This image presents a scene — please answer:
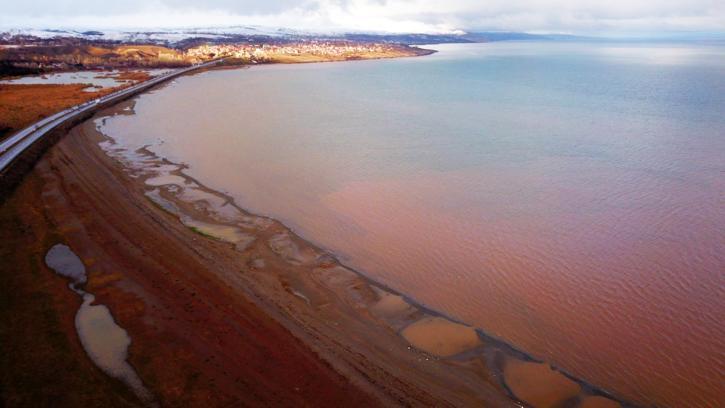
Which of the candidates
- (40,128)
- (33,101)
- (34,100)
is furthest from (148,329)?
(34,100)

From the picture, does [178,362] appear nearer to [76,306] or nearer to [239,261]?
[76,306]

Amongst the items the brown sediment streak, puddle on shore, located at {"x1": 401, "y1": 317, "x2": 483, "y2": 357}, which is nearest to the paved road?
the brown sediment streak

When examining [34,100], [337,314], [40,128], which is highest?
[34,100]

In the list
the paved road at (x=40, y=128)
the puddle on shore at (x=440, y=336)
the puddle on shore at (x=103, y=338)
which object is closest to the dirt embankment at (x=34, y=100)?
the paved road at (x=40, y=128)

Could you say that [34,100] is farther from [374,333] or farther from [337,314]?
[374,333]

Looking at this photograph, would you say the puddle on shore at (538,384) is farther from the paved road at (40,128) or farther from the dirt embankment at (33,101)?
the dirt embankment at (33,101)

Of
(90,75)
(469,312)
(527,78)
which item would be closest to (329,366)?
(469,312)

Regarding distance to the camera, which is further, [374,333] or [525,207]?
[525,207]
